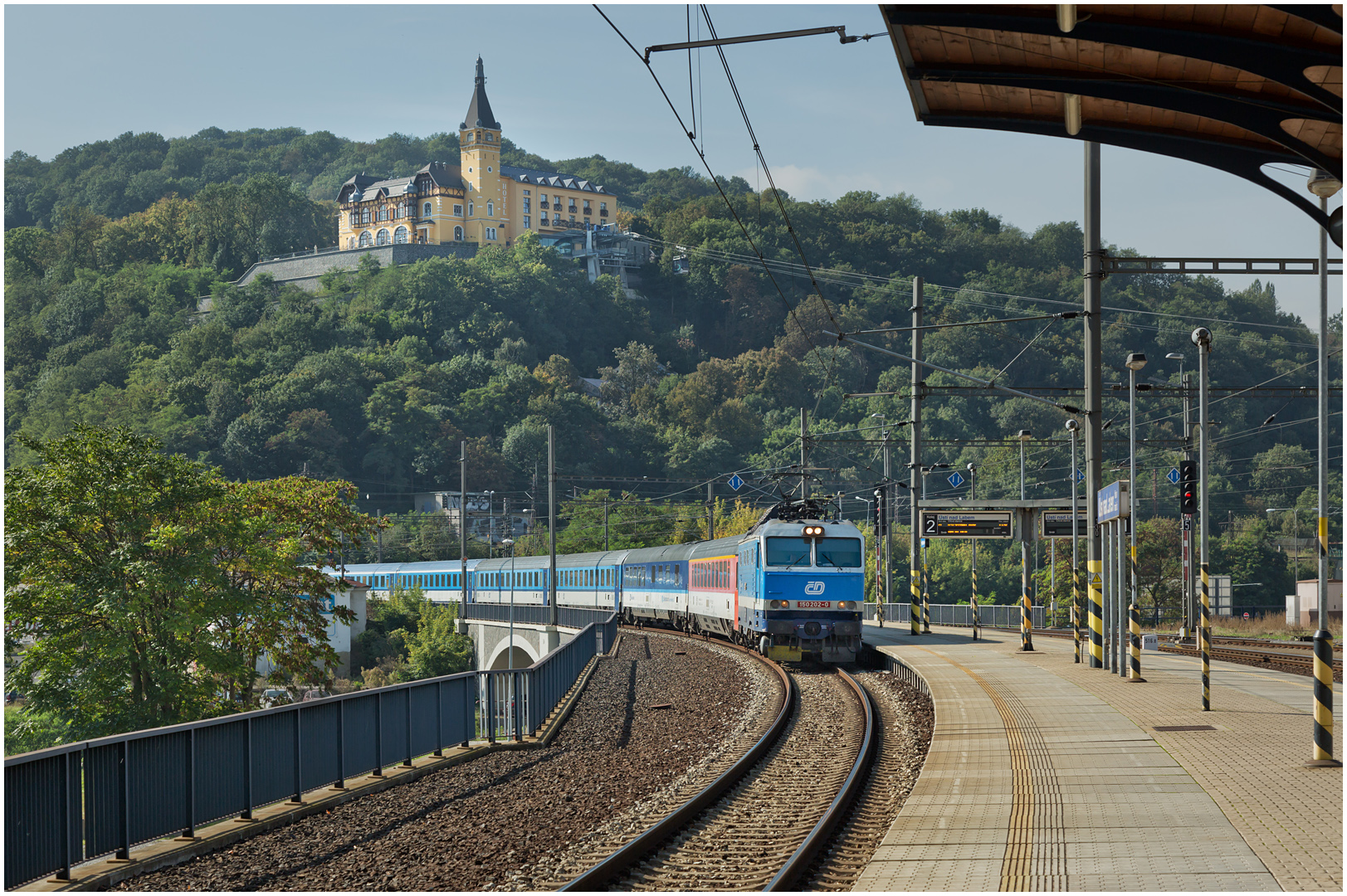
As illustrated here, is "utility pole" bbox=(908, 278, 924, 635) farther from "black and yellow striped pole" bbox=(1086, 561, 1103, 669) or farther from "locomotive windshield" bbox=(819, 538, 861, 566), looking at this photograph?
"black and yellow striped pole" bbox=(1086, 561, 1103, 669)

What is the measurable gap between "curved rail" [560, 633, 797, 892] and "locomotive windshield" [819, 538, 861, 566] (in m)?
11.2

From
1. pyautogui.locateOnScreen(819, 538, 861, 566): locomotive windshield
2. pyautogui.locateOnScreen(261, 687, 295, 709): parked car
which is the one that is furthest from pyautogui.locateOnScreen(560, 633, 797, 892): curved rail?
pyautogui.locateOnScreen(261, 687, 295, 709): parked car

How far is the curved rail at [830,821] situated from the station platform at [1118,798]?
638 mm

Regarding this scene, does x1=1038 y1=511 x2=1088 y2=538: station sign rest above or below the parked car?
above

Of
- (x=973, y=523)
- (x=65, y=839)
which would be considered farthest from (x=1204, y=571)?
(x=973, y=523)

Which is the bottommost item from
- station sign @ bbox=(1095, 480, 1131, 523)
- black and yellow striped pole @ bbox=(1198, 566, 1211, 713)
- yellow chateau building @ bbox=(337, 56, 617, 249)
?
black and yellow striped pole @ bbox=(1198, 566, 1211, 713)

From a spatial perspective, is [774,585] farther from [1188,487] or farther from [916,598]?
[1188,487]

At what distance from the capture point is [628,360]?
523 feet

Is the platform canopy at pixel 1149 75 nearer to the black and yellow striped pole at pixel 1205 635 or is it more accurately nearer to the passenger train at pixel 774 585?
the black and yellow striped pole at pixel 1205 635

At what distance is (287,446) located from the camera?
126m

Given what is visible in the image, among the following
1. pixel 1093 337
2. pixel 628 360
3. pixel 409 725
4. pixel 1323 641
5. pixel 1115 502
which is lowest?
pixel 409 725

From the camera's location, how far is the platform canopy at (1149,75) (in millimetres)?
8711

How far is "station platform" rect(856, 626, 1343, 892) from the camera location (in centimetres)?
812

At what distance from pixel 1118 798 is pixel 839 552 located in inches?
711
